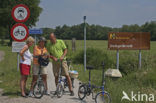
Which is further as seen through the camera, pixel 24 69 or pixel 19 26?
pixel 19 26

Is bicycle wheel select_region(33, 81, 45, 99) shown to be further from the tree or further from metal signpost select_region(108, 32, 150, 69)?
the tree

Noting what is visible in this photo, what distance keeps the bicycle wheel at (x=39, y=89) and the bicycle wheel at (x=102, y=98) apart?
1674 millimetres

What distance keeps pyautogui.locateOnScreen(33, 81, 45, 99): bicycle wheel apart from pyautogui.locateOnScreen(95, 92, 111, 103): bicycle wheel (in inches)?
65.9

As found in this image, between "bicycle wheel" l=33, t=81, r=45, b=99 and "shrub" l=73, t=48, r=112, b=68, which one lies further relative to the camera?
"shrub" l=73, t=48, r=112, b=68

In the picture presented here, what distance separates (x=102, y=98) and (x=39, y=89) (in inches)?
74.9

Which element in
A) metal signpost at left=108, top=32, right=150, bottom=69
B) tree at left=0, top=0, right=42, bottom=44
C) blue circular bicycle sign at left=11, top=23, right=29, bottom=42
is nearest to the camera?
blue circular bicycle sign at left=11, top=23, right=29, bottom=42

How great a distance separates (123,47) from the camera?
42.0 feet

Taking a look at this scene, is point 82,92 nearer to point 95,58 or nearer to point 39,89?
point 39,89

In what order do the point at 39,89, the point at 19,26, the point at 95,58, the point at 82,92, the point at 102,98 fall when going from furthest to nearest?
1. the point at 95,58
2. the point at 19,26
3. the point at 39,89
4. the point at 82,92
5. the point at 102,98

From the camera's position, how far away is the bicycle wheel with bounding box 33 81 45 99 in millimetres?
6348

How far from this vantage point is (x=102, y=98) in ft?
18.2

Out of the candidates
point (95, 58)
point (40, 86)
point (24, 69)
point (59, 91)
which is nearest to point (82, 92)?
point (59, 91)

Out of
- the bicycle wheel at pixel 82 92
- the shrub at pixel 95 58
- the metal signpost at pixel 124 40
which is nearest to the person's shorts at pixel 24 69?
the bicycle wheel at pixel 82 92

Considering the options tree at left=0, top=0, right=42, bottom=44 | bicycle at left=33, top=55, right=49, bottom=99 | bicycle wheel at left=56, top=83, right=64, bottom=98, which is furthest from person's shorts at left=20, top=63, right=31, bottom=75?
tree at left=0, top=0, right=42, bottom=44
